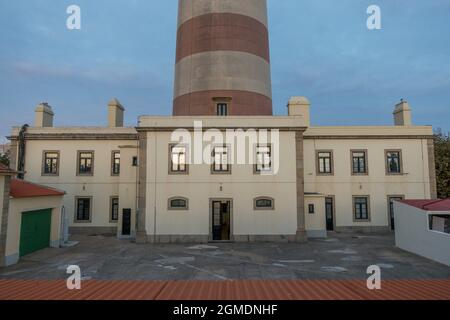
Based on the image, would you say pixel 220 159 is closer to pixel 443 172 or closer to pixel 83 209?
pixel 83 209

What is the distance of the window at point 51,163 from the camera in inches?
1005

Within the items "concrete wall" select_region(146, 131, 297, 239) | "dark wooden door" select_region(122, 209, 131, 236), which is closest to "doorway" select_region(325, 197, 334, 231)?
"concrete wall" select_region(146, 131, 297, 239)

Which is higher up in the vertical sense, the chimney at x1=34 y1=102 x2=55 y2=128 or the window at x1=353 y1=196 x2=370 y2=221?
the chimney at x1=34 y1=102 x2=55 y2=128

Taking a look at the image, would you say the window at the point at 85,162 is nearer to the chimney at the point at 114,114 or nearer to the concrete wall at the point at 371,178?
the chimney at the point at 114,114

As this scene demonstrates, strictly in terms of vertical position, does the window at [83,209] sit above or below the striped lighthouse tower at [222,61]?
below

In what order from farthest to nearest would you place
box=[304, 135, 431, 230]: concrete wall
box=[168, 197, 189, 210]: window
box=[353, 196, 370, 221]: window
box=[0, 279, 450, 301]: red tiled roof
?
box=[353, 196, 370, 221]: window → box=[304, 135, 431, 230]: concrete wall → box=[168, 197, 189, 210]: window → box=[0, 279, 450, 301]: red tiled roof

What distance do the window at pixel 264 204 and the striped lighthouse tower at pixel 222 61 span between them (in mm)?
7625

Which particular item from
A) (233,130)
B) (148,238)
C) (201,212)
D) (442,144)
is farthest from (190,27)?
(442,144)

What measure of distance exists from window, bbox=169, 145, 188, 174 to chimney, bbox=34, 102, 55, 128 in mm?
14218

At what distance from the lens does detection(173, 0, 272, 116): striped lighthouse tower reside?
80.9 ft

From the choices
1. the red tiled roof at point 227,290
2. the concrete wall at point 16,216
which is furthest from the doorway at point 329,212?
the concrete wall at point 16,216

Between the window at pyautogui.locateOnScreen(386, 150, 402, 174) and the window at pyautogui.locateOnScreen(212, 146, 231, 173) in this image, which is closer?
the window at pyautogui.locateOnScreen(212, 146, 231, 173)

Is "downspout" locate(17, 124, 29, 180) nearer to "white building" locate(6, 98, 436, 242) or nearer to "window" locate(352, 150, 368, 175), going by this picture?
"white building" locate(6, 98, 436, 242)
